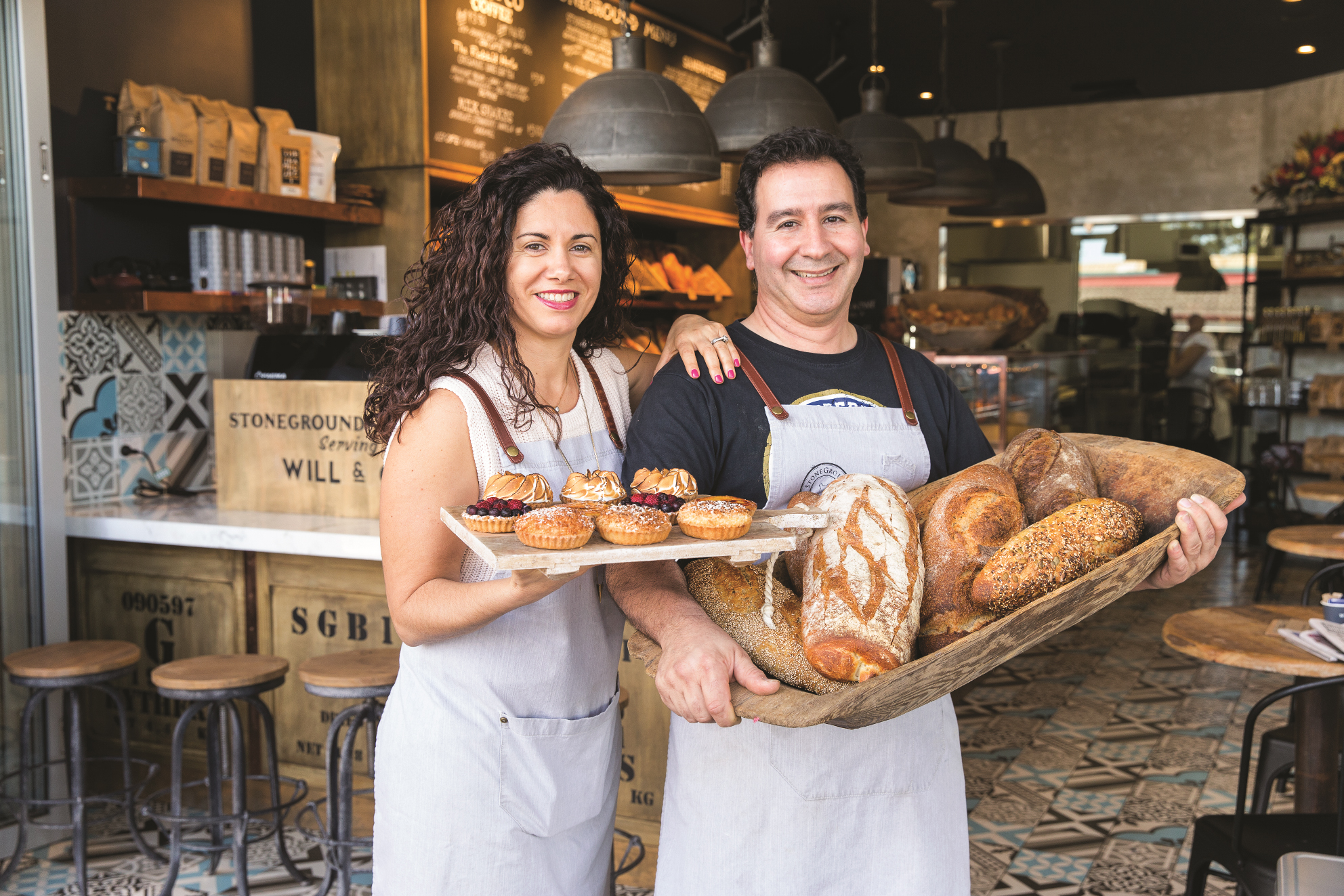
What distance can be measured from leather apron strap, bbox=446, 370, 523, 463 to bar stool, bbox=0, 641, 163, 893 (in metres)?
1.97

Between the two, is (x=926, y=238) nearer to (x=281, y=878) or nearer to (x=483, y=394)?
(x=281, y=878)

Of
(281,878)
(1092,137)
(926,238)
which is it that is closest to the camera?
(281,878)

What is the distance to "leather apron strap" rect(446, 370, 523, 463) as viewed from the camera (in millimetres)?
1535

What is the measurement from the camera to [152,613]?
3.44 metres

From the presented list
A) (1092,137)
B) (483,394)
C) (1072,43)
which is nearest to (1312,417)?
(1092,137)

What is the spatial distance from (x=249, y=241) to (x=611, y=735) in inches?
114

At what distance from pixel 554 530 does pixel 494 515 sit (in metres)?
0.10

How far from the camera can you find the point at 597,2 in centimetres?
545

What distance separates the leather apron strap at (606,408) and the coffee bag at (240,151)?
2.45 m

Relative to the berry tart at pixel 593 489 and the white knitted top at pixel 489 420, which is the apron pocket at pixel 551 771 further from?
the berry tart at pixel 593 489

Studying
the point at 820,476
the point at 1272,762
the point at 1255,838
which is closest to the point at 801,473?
the point at 820,476

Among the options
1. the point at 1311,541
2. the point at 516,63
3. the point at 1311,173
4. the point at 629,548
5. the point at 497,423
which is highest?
the point at 516,63

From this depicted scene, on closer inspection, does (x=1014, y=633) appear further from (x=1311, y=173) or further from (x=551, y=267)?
(x=1311, y=173)

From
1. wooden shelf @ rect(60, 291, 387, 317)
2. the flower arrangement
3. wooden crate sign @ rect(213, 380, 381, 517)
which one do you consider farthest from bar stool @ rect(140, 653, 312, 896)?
Result: the flower arrangement
